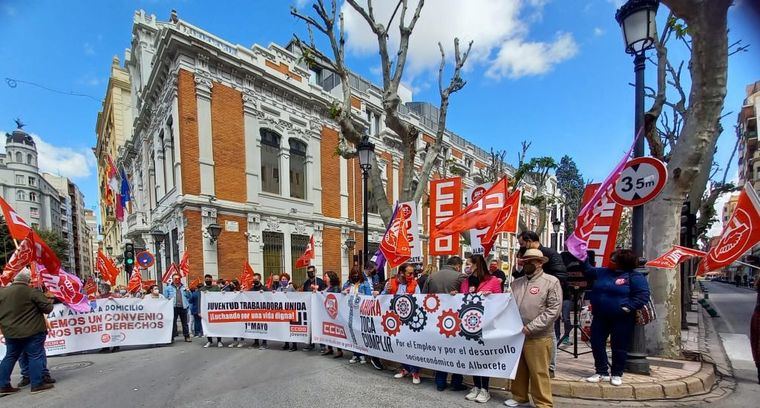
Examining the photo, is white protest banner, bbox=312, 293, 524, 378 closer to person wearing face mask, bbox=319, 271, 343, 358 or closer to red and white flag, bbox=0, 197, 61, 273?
person wearing face mask, bbox=319, 271, 343, 358

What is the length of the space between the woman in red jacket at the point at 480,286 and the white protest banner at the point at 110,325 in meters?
7.32

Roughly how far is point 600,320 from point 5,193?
90.6 metres

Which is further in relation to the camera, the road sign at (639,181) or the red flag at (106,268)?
the red flag at (106,268)

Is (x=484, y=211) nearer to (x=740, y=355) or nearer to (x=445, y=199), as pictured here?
(x=445, y=199)

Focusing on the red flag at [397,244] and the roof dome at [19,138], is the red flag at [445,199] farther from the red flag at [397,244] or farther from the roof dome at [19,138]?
the roof dome at [19,138]

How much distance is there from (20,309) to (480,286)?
6459mm

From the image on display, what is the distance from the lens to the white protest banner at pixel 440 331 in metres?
4.18

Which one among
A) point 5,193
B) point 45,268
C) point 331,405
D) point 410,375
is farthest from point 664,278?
point 5,193

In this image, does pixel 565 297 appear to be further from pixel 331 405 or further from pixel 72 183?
pixel 72 183

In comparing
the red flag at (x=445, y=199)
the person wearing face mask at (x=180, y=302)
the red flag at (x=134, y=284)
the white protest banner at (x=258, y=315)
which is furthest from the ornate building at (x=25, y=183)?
the red flag at (x=445, y=199)

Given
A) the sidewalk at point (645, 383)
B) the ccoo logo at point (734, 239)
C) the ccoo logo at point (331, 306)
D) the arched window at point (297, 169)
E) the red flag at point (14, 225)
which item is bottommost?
the sidewalk at point (645, 383)

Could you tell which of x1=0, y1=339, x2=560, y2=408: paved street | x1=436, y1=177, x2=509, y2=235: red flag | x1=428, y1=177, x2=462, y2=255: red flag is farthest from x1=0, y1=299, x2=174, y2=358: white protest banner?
x1=436, y1=177, x2=509, y2=235: red flag

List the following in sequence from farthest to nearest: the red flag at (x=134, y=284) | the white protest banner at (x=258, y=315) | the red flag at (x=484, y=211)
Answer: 1. the red flag at (x=134, y=284)
2. the white protest banner at (x=258, y=315)
3. the red flag at (x=484, y=211)

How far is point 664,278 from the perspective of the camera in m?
5.91
